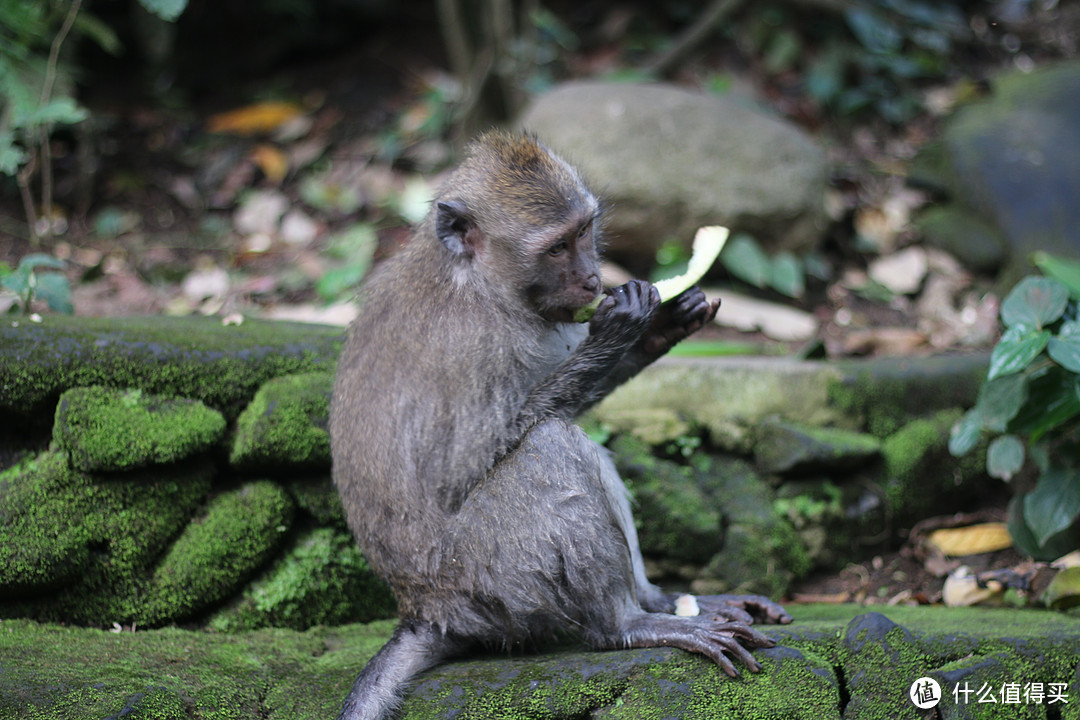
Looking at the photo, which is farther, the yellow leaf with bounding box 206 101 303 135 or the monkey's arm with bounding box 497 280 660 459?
the yellow leaf with bounding box 206 101 303 135

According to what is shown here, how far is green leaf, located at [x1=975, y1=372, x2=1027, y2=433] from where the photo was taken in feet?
13.3

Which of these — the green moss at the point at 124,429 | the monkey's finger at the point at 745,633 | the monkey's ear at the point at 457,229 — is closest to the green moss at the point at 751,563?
the monkey's finger at the point at 745,633

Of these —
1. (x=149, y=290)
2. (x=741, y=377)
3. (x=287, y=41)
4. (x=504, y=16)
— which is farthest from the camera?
(x=287, y=41)

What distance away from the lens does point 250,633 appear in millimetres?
3977

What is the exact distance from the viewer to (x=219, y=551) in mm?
4090

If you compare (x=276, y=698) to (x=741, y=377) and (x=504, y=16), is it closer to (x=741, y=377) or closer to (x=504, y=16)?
(x=741, y=377)

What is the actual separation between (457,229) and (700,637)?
1943 millimetres

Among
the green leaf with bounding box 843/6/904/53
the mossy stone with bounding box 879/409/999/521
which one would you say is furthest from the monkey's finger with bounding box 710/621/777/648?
the green leaf with bounding box 843/6/904/53

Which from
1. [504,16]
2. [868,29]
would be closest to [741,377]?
[504,16]

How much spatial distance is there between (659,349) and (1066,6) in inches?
381

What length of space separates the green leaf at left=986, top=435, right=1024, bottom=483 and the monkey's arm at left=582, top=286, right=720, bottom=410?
1.62 meters

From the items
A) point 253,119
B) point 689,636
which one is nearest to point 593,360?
point 689,636

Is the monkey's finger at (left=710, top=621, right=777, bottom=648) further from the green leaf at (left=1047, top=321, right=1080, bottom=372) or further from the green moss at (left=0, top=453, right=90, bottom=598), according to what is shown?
the green moss at (left=0, top=453, right=90, bottom=598)

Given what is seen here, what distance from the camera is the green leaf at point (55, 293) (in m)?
4.77
